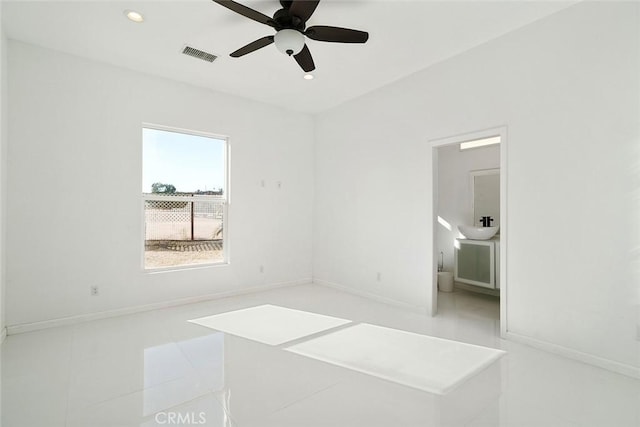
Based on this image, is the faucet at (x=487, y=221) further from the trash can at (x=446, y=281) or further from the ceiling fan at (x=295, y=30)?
the ceiling fan at (x=295, y=30)

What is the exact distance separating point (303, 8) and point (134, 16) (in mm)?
1662

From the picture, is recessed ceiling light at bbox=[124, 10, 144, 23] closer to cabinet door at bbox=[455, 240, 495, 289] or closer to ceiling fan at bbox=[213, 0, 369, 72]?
ceiling fan at bbox=[213, 0, 369, 72]

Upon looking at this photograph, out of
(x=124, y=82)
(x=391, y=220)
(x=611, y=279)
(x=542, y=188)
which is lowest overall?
(x=611, y=279)

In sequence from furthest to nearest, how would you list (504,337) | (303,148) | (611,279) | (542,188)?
(303,148) → (504,337) → (542,188) → (611,279)

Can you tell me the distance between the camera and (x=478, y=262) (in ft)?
14.7

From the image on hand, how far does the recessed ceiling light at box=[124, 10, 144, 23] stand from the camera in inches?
108

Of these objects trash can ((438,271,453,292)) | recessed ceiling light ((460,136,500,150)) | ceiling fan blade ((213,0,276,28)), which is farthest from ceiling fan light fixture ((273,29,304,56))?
trash can ((438,271,453,292))

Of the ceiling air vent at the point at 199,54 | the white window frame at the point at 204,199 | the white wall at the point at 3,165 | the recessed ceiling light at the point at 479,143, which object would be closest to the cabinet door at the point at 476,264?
the recessed ceiling light at the point at 479,143

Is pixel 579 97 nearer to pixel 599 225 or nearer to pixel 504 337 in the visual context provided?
pixel 599 225

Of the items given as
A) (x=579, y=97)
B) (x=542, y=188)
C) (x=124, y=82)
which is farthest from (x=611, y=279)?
(x=124, y=82)

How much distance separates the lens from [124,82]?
149 inches

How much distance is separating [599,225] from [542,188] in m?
0.52
